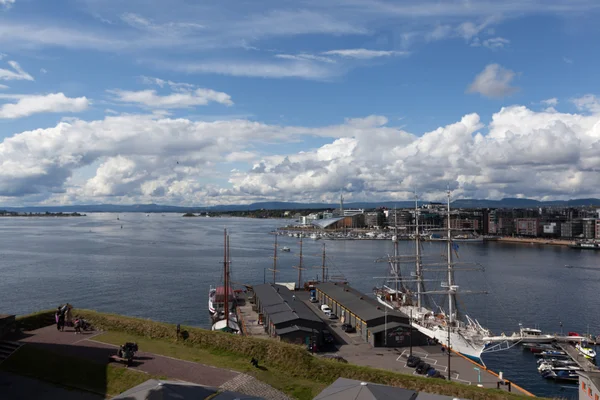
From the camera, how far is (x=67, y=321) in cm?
2017

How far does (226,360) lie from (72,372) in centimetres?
508

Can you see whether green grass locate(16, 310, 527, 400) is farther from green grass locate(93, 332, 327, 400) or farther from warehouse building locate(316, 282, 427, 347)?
warehouse building locate(316, 282, 427, 347)

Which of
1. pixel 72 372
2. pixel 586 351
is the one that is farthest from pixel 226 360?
pixel 586 351

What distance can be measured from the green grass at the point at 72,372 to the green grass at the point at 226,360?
2.19 metres

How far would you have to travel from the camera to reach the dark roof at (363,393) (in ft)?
38.5

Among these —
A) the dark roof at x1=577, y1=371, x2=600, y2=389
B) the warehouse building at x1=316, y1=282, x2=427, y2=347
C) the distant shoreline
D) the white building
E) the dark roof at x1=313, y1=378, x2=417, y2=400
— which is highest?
the dark roof at x1=313, y1=378, x2=417, y2=400

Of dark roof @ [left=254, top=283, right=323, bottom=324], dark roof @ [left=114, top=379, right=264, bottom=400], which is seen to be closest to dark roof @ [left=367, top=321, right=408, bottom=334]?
dark roof @ [left=254, top=283, right=323, bottom=324]

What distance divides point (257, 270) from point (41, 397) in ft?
184

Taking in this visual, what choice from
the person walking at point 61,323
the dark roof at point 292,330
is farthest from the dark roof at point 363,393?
the dark roof at point 292,330

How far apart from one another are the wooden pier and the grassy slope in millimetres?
19715

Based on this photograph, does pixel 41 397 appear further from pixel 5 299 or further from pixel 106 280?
pixel 106 280

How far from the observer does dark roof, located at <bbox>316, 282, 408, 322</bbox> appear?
95.7 ft

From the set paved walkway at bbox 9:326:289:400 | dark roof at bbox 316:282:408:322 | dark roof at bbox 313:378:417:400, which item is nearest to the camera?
dark roof at bbox 313:378:417:400

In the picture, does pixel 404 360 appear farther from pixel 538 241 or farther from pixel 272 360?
pixel 538 241
